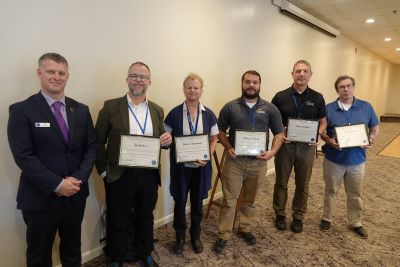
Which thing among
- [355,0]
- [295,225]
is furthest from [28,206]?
[355,0]

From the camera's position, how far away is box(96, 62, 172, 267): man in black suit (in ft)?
6.27

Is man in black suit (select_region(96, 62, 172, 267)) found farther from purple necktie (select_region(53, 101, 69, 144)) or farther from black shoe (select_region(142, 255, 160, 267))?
purple necktie (select_region(53, 101, 69, 144))

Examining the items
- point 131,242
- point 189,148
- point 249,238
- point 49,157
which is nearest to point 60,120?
point 49,157

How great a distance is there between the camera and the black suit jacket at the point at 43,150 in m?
1.50

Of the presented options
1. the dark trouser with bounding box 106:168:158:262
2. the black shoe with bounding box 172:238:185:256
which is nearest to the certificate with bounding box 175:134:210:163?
the dark trouser with bounding box 106:168:158:262

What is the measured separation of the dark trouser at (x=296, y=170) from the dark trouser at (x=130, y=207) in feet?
4.32

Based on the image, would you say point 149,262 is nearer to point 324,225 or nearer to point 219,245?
point 219,245

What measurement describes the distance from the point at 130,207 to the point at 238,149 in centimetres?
96

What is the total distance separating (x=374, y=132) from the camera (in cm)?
269

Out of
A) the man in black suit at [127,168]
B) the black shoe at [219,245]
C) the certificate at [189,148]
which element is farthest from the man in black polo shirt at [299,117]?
the man in black suit at [127,168]

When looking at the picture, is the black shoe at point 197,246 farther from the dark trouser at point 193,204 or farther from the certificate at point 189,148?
the certificate at point 189,148

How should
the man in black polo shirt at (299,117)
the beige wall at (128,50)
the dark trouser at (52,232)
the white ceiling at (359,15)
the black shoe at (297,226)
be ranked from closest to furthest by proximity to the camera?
the dark trouser at (52,232) < the beige wall at (128,50) < the man in black polo shirt at (299,117) < the black shoe at (297,226) < the white ceiling at (359,15)

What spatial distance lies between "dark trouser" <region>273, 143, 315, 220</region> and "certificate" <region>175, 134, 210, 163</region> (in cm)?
99

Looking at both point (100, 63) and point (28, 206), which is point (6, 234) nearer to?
point (28, 206)
